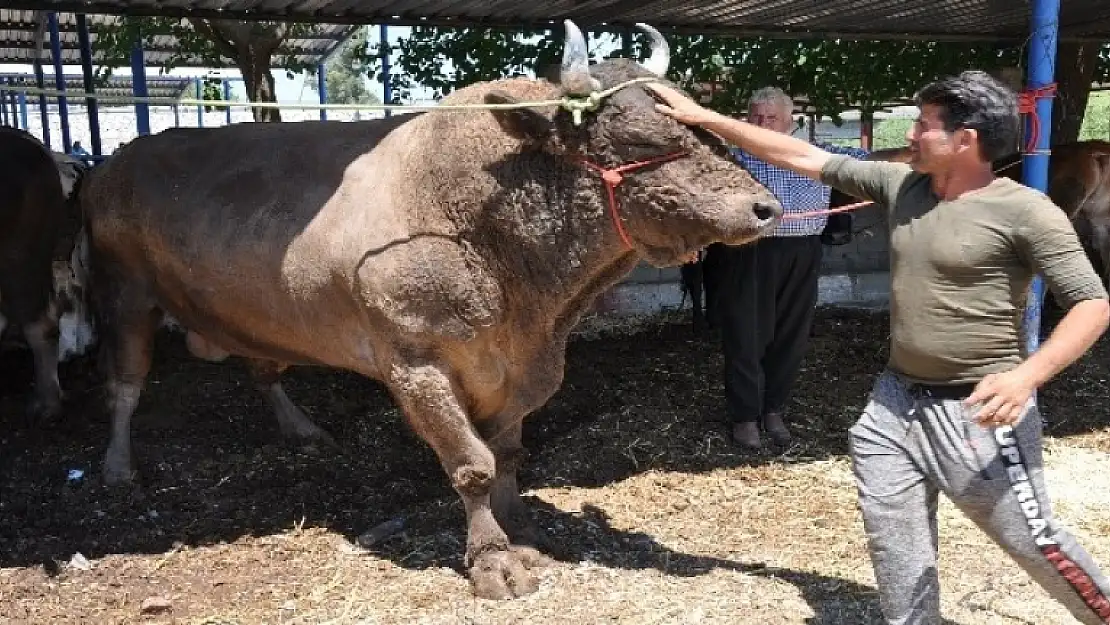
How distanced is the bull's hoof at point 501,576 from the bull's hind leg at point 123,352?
226 cm

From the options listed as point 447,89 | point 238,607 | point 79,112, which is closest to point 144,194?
point 238,607

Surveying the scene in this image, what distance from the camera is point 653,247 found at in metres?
4.00

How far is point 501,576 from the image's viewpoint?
4230 millimetres

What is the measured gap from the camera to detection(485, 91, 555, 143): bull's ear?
3.93 metres

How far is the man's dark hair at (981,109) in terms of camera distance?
307 centimetres

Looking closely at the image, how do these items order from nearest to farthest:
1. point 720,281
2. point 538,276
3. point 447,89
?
point 538,276
point 720,281
point 447,89

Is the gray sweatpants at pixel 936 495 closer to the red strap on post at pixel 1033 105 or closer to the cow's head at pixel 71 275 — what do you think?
the red strap on post at pixel 1033 105

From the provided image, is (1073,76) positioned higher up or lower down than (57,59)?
lower down

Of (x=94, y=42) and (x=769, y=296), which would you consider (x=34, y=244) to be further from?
(x=94, y=42)

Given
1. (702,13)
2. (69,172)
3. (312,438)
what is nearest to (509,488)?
(312,438)

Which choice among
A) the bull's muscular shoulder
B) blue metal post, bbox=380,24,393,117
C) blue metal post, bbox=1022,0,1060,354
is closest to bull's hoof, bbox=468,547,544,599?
the bull's muscular shoulder

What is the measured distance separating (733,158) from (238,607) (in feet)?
8.51

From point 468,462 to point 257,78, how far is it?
21.9ft

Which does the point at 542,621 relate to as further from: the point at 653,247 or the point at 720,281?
the point at 720,281
